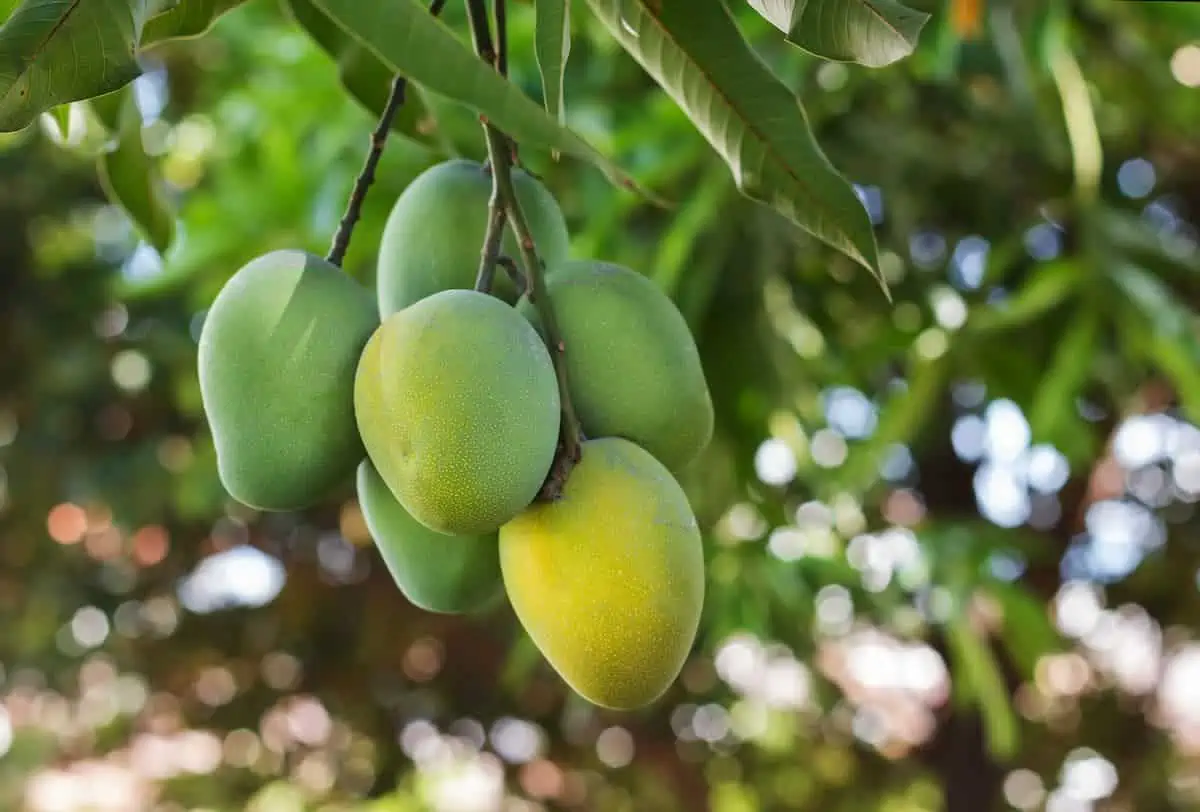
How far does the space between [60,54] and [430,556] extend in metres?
0.32

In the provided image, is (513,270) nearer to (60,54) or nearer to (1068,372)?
(60,54)

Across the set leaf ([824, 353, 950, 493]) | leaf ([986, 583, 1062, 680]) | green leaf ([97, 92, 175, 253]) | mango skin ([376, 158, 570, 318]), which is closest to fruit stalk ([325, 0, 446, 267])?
mango skin ([376, 158, 570, 318])

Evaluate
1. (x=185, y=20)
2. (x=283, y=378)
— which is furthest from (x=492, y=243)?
(x=185, y=20)

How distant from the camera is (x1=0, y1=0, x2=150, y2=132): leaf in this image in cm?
52

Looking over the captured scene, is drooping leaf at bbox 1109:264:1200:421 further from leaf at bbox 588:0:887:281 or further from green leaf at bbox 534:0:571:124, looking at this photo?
green leaf at bbox 534:0:571:124

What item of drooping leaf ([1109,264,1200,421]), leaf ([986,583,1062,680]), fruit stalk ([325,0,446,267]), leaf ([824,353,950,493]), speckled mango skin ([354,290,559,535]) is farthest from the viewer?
leaf ([986,583,1062,680])

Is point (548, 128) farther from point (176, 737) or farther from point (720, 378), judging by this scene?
point (176, 737)

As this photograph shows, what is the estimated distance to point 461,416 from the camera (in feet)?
1.95

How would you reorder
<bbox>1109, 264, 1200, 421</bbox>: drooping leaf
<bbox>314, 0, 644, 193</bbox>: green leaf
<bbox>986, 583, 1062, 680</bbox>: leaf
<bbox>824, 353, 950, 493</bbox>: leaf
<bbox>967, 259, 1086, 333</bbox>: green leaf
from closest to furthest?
<bbox>314, 0, 644, 193</bbox>: green leaf
<bbox>1109, 264, 1200, 421</bbox>: drooping leaf
<bbox>967, 259, 1086, 333</bbox>: green leaf
<bbox>824, 353, 950, 493</bbox>: leaf
<bbox>986, 583, 1062, 680</bbox>: leaf

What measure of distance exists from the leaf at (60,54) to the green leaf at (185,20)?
0.56ft

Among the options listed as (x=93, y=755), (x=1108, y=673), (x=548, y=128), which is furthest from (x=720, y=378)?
(x=93, y=755)

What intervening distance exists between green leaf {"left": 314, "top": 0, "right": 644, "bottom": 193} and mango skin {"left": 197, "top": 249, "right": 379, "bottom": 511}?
220 mm

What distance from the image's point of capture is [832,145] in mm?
2111

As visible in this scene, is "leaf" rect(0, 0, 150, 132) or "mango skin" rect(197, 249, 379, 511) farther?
"mango skin" rect(197, 249, 379, 511)
